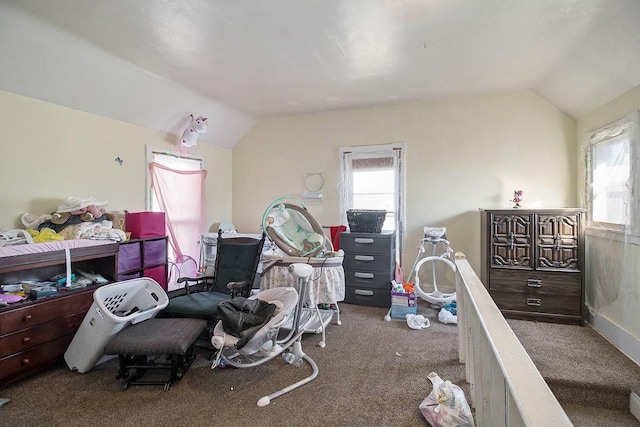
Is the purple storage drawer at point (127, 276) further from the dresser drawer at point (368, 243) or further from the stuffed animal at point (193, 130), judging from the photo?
the dresser drawer at point (368, 243)

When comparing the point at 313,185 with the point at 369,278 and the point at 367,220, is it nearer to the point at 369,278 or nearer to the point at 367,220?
the point at 367,220

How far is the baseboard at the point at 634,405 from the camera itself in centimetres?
194

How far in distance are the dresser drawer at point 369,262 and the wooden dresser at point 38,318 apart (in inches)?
101

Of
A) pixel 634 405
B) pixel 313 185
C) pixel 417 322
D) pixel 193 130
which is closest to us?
pixel 634 405

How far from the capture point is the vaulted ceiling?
212 centimetres

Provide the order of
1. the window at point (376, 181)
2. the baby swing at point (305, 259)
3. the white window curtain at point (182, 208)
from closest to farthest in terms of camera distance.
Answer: the baby swing at point (305, 259), the white window curtain at point (182, 208), the window at point (376, 181)

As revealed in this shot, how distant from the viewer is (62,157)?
2.91m

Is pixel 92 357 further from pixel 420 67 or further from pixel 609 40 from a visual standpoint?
pixel 609 40

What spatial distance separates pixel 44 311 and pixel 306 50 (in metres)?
2.89

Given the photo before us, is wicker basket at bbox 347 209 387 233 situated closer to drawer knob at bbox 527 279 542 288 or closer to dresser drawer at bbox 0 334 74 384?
drawer knob at bbox 527 279 542 288

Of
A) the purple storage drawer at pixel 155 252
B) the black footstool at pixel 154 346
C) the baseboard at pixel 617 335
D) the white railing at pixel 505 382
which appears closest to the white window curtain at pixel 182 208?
the purple storage drawer at pixel 155 252

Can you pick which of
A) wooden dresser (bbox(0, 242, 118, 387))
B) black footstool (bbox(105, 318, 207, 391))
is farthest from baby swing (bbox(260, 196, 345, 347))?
wooden dresser (bbox(0, 242, 118, 387))

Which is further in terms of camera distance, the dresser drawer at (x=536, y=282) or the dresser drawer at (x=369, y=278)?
the dresser drawer at (x=369, y=278)

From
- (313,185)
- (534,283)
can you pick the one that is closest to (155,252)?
(313,185)
